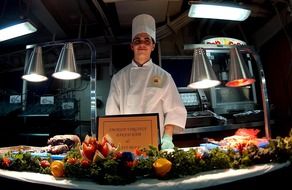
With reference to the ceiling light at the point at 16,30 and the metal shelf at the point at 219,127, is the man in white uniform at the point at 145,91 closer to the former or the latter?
the metal shelf at the point at 219,127

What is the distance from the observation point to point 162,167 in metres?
1.01

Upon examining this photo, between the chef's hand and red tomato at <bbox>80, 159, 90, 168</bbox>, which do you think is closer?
red tomato at <bbox>80, 159, 90, 168</bbox>

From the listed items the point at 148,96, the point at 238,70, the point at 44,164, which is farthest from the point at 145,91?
the point at 44,164

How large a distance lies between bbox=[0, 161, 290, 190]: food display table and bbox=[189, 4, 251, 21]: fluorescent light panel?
1.65 metres

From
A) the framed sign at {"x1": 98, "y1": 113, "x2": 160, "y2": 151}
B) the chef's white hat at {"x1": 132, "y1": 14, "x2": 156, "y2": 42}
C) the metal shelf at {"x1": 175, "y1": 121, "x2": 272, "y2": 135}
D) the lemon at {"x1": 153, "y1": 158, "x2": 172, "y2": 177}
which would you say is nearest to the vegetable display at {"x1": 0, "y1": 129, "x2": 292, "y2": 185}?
the lemon at {"x1": 153, "y1": 158, "x2": 172, "y2": 177}

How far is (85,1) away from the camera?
3490 mm

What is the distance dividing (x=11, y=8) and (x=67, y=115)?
2.22m

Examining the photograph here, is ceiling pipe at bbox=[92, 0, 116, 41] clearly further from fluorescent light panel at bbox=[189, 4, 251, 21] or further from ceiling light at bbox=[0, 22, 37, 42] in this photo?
fluorescent light panel at bbox=[189, 4, 251, 21]

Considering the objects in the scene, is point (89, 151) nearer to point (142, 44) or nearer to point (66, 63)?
point (66, 63)

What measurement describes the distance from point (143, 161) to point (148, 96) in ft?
3.29

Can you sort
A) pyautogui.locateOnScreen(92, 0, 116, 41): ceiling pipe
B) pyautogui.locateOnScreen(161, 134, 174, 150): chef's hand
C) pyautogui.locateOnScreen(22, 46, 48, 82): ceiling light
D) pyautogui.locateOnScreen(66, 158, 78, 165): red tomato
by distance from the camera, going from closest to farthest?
pyautogui.locateOnScreen(66, 158, 78, 165): red tomato → pyautogui.locateOnScreen(161, 134, 174, 150): chef's hand → pyautogui.locateOnScreen(22, 46, 48, 82): ceiling light → pyautogui.locateOnScreen(92, 0, 116, 41): ceiling pipe

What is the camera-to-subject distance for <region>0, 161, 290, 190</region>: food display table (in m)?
0.95

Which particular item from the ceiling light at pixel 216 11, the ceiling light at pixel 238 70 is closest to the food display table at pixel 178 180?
the ceiling light at pixel 238 70

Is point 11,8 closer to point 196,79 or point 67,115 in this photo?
point 67,115
